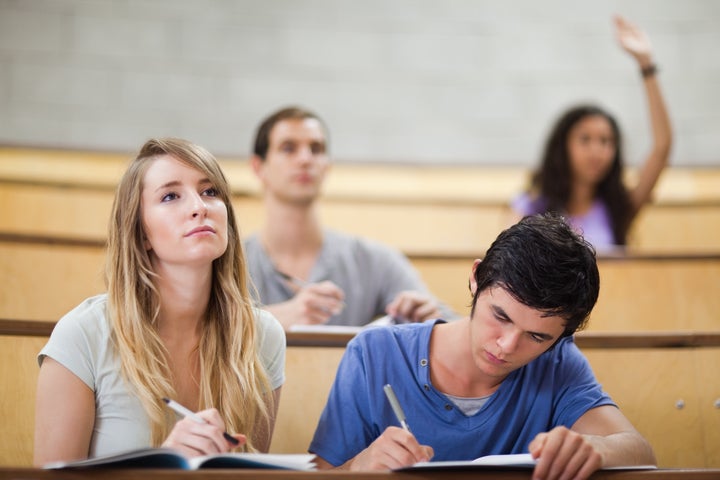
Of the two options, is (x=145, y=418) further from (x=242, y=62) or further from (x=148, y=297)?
(x=242, y=62)

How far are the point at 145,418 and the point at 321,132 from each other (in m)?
0.93

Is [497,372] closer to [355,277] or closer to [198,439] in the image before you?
[198,439]

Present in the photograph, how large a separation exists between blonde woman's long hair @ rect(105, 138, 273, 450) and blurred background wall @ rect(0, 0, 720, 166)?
4.43ft

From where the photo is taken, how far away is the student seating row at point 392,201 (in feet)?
6.67

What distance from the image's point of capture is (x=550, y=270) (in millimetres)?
875

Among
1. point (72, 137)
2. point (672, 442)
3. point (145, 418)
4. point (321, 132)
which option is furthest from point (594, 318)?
point (72, 137)

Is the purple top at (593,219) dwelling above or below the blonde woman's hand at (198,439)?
above

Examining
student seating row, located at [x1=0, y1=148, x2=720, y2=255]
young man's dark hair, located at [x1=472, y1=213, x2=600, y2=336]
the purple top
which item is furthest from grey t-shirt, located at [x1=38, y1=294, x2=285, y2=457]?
the purple top

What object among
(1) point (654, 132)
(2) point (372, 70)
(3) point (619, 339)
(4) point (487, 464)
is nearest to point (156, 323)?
(4) point (487, 464)

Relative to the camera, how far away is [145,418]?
2.99ft

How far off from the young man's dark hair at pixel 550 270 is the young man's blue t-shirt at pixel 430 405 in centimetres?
9

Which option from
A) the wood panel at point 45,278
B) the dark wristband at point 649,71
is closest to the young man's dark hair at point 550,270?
the wood panel at point 45,278

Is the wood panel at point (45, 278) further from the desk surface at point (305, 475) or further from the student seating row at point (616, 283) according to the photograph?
the desk surface at point (305, 475)

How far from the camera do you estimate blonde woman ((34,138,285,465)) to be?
90 cm
